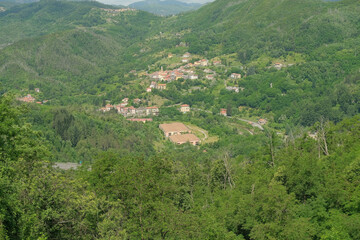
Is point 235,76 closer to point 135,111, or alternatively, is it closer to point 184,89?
point 184,89

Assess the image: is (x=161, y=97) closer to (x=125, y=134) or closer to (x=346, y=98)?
(x=125, y=134)

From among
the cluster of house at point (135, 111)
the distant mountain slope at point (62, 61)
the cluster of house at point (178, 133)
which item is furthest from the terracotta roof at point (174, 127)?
the distant mountain slope at point (62, 61)

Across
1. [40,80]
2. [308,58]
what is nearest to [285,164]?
[308,58]

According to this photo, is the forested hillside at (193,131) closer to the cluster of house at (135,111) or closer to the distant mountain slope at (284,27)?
the cluster of house at (135,111)

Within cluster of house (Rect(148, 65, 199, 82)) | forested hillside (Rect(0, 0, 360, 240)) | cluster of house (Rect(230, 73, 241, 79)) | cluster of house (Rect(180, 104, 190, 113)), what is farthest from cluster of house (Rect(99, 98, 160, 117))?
cluster of house (Rect(230, 73, 241, 79))

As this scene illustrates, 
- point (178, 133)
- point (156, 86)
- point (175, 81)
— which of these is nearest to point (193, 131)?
point (178, 133)

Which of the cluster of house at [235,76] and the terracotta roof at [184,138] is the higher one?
the terracotta roof at [184,138]
